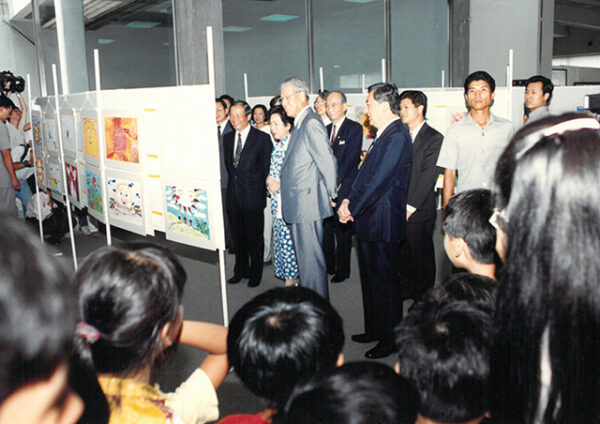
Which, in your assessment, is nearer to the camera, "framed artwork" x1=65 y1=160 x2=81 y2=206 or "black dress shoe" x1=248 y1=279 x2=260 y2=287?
"framed artwork" x1=65 y1=160 x2=81 y2=206

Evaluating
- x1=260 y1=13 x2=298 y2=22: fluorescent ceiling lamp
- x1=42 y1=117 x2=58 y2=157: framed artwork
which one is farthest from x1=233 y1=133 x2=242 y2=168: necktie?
x1=260 y1=13 x2=298 y2=22: fluorescent ceiling lamp

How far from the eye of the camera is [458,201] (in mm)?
1832

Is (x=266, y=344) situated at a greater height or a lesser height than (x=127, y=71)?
lesser

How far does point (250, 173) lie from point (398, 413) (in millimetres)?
3534

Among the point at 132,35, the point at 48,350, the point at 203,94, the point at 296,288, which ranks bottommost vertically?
the point at 296,288

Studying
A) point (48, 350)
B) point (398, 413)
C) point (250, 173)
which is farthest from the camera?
point (250, 173)

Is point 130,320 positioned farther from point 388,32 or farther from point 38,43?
point 388,32

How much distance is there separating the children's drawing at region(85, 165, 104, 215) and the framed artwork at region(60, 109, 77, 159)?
1.25 feet

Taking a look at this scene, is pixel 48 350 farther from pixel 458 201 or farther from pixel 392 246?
pixel 392 246

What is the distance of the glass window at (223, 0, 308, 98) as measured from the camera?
7.68 meters

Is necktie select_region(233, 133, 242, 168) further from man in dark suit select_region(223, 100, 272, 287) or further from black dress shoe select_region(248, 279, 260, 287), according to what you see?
black dress shoe select_region(248, 279, 260, 287)

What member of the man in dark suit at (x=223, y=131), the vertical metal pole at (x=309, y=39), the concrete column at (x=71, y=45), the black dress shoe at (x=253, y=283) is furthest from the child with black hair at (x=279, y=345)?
the vertical metal pole at (x=309, y=39)

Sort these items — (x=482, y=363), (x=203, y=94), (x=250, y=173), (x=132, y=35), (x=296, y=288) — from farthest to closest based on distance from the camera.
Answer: (x=132, y=35) < (x=250, y=173) < (x=203, y=94) < (x=296, y=288) < (x=482, y=363)

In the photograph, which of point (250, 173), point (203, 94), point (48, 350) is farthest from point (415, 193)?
point (48, 350)
